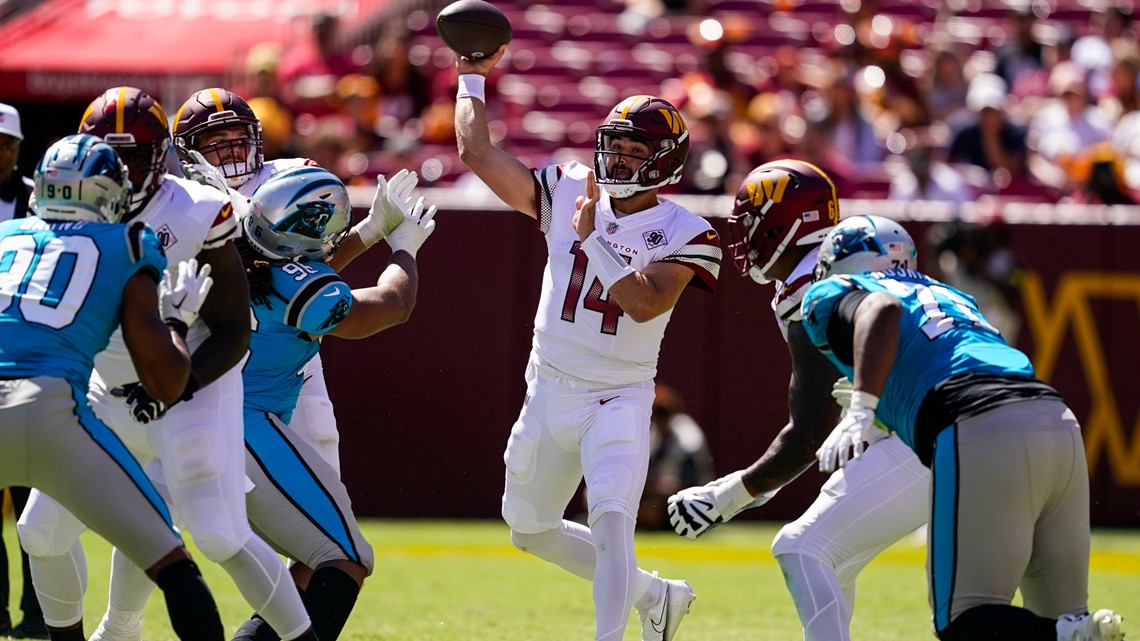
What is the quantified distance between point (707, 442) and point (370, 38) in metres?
5.73

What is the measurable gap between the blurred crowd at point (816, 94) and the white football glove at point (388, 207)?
17.8ft

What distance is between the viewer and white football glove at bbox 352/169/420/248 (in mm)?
5543

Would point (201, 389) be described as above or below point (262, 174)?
below

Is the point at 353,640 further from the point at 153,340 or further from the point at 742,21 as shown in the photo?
the point at 742,21

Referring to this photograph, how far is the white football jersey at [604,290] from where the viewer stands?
550cm

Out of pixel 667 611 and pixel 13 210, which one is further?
pixel 13 210

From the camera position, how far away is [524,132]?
12.8 metres

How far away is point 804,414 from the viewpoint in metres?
5.02

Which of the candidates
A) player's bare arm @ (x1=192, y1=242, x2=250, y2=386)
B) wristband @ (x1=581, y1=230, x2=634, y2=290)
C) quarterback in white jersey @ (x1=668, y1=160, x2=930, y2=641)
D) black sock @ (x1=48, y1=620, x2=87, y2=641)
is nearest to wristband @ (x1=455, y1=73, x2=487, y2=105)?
wristband @ (x1=581, y1=230, x2=634, y2=290)

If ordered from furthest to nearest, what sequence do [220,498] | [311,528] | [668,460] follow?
[668,460]
[311,528]
[220,498]

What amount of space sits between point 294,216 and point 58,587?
54.8 inches

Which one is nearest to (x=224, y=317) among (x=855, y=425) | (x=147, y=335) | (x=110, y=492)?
(x=147, y=335)

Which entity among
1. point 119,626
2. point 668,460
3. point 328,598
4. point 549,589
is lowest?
point 668,460

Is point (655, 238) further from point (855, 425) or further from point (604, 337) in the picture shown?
point (855, 425)
